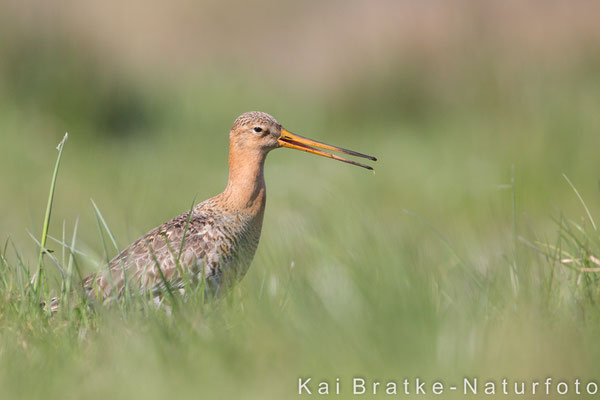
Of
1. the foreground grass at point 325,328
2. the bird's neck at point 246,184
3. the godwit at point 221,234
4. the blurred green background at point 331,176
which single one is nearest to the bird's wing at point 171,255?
the godwit at point 221,234

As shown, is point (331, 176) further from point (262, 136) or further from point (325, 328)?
point (325, 328)

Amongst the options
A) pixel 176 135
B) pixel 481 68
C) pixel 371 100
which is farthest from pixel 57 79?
pixel 481 68

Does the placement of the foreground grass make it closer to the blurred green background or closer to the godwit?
the blurred green background

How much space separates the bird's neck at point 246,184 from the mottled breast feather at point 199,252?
62 millimetres

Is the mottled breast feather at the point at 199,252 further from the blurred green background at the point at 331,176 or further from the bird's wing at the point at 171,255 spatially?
the blurred green background at the point at 331,176

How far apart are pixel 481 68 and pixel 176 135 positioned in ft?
10.9

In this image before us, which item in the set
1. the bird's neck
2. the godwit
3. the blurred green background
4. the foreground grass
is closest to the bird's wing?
the godwit

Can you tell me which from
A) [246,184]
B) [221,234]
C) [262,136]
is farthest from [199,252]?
[262,136]

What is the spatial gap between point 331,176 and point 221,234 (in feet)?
12.0

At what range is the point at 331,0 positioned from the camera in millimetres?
13906

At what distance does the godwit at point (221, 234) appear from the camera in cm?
404

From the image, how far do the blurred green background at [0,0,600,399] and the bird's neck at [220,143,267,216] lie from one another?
1.38 feet

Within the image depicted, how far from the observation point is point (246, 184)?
14.9 ft

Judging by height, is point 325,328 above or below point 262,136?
below
